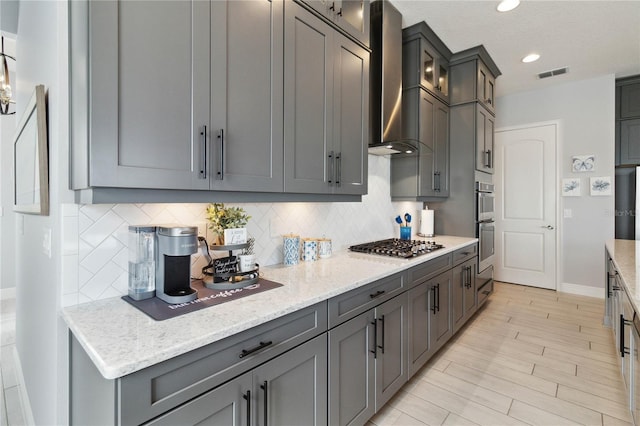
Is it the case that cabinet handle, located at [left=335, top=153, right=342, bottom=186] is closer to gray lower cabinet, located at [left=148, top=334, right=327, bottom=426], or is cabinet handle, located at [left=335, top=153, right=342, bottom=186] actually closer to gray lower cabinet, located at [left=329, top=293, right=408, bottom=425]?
gray lower cabinet, located at [left=329, top=293, right=408, bottom=425]

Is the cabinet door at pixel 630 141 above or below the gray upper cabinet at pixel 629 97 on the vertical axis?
below

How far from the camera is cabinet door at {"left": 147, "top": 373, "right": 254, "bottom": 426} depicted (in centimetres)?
94

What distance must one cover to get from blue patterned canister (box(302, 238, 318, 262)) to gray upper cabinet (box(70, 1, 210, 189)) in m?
1.03

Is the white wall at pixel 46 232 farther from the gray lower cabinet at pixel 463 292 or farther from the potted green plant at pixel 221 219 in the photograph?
the gray lower cabinet at pixel 463 292

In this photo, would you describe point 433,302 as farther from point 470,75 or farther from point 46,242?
point 470,75

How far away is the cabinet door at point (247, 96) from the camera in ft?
4.24

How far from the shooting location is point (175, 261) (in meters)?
1.33

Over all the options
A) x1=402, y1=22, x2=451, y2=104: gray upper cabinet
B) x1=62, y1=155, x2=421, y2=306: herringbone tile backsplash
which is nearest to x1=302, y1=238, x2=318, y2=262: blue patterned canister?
x1=62, y1=155, x2=421, y2=306: herringbone tile backsplash

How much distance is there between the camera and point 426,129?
123 inches

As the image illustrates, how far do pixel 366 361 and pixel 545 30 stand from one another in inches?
138

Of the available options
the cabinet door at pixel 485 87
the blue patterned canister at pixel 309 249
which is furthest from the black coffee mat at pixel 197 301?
the cabinet door at pixel 485 87

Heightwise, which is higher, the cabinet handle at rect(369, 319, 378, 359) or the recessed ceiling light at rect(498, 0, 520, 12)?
the recessed ceiling light at rect(498, 0, 520, 12)

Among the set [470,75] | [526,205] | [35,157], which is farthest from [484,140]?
[35,157]

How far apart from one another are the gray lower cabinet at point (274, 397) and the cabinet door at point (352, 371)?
0.24 feet
